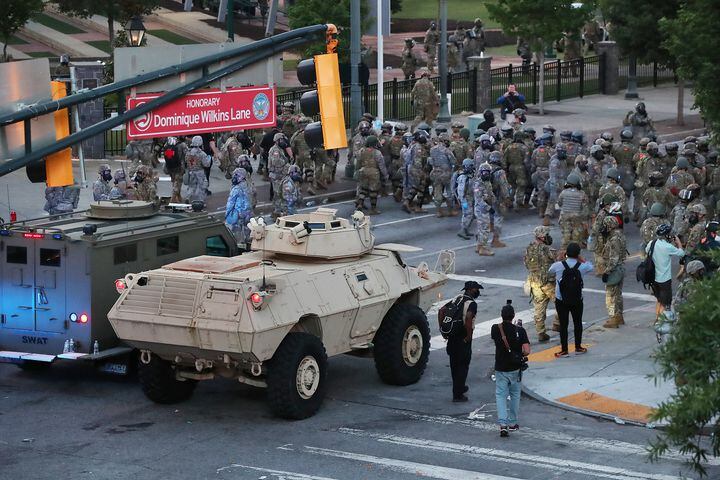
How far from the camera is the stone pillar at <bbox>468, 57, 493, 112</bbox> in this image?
4172cm

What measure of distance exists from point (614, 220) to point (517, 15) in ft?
63.6

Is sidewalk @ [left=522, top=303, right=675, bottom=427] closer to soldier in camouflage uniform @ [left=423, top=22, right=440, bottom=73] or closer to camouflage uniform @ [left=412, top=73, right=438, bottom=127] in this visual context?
camouflage uniform @ [left=412, top=73, right=438, bottom=127]

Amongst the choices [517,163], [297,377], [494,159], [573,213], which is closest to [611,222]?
[573,213]

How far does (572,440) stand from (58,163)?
618 cm

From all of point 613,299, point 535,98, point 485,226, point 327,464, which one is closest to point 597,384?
point 613,299

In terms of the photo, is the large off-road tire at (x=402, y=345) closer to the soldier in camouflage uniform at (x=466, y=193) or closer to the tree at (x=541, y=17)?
the soldier in camouflage uniform at (x=466, y=193)

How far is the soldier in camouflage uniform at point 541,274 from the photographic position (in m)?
19.8

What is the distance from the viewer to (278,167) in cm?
2833

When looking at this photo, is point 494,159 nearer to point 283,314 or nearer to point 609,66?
point 283,314

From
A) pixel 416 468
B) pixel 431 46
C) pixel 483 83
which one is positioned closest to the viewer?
pixel 416 468

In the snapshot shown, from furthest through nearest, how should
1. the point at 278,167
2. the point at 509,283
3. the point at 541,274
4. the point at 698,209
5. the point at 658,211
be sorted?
the point at 278,167 < the point at 509,283 < the point at 658,211 < the point at 698,209 < the point at 541,274

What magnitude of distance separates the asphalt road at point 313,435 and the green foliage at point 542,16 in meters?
20.8

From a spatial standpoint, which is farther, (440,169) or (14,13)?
(14,13)

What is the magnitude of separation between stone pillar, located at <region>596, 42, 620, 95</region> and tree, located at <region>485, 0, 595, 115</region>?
5.18m
